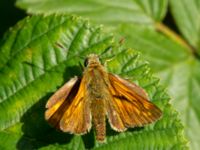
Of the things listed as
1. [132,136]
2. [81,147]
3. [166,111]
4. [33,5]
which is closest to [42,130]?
[81,147]

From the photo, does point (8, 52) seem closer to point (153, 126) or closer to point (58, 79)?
point (58, 79)

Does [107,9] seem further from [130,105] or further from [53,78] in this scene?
[130,105]

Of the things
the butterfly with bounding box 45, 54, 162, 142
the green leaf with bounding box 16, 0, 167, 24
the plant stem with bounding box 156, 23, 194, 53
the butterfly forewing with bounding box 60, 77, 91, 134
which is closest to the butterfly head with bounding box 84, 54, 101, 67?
the butterfly with bounding box 45, 54, 162, 142

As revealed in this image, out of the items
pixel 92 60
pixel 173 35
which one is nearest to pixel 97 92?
pixel 92 60

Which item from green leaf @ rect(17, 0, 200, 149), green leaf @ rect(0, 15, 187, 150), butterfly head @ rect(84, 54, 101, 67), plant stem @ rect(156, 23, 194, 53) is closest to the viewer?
green leaf @ rect(0, 15, 187, 150)

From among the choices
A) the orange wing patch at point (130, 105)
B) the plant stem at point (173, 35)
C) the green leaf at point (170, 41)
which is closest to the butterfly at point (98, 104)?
the orange wing patch at point (130, 105)

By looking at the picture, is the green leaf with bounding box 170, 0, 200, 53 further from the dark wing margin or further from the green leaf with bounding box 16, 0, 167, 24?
the dark wing margin
